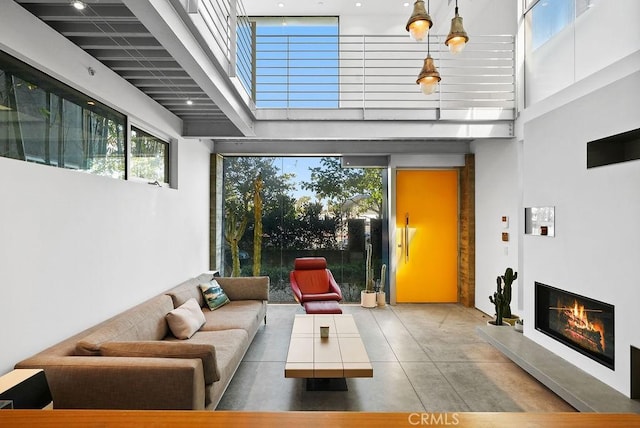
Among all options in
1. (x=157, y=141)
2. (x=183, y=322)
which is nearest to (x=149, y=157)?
(x=157, y=141)

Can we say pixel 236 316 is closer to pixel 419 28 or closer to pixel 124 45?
pixel 124 45

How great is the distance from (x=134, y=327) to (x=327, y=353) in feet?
5.28

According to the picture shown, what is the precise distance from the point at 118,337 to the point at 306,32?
5937mm

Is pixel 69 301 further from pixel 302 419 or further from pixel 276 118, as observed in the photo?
pixel 276 118

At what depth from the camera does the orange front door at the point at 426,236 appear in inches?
268

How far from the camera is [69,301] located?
8.96 ft

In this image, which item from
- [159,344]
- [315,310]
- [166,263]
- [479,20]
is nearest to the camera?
[159,344]

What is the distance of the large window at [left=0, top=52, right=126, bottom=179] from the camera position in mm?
2299

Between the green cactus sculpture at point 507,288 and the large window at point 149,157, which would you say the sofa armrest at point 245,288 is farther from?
the green cactus sculpture at point 507,288

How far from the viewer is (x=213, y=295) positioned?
4680 millimetres

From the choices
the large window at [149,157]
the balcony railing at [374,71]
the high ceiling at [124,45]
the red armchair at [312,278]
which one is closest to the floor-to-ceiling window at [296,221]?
the red armchair at [312,278]

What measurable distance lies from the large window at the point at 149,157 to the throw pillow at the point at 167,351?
1984 millimetres

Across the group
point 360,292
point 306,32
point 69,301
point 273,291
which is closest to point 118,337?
point 69,301

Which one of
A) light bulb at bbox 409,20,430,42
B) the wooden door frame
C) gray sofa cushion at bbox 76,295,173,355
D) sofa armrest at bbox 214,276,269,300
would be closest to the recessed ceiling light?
gray sofa cushion at bbox 76,295,173,355
